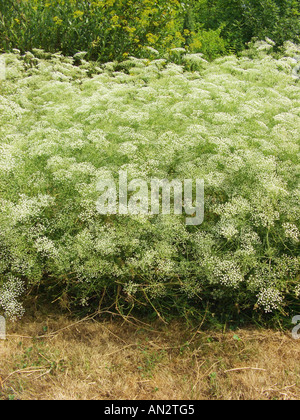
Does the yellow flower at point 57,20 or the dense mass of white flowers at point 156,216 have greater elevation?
the yellow flower at point 57,20

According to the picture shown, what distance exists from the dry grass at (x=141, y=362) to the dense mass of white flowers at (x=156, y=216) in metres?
0.26

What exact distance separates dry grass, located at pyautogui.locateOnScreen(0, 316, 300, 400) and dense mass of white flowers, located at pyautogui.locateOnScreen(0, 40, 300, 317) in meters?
0.26

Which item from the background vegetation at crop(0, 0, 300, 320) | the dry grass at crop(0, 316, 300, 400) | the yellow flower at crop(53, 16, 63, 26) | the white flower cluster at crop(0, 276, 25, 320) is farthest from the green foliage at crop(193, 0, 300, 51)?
the white flower cluster at crop(0, 276, 25, 320)

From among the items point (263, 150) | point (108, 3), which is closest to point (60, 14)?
point (108, 3)

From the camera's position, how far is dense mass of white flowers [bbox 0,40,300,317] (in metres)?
2.72

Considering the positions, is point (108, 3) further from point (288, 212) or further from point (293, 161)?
point (288, 212)

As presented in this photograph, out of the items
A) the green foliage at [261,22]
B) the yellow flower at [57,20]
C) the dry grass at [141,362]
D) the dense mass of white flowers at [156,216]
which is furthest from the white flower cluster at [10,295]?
the green foliage at [261,22]

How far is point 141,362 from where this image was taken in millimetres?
2570

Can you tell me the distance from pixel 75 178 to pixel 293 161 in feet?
6.75

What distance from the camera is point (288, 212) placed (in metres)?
2.93

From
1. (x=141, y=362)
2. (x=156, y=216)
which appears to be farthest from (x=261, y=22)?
(x=141, y=362)

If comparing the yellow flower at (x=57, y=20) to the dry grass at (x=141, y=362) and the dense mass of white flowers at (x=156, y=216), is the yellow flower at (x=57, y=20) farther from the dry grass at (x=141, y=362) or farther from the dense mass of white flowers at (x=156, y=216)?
the dry grass at (x=141, y=362)

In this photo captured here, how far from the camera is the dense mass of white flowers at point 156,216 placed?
2723 mm

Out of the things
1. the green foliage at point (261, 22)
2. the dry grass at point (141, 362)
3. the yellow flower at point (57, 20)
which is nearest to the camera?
the dry grass at point (141, 362)
